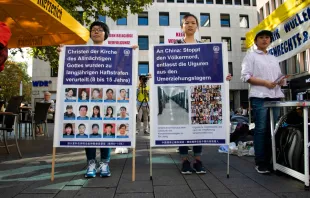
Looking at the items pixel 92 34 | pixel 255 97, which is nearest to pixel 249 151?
pixel 255 97

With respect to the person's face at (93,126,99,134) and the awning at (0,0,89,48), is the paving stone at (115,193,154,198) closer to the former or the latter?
the person's face at (93,126,99,134)

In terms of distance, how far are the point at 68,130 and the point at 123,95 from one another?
84 centimetres

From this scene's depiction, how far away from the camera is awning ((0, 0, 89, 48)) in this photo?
5184 millimetres

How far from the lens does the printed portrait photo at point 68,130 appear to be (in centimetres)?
381

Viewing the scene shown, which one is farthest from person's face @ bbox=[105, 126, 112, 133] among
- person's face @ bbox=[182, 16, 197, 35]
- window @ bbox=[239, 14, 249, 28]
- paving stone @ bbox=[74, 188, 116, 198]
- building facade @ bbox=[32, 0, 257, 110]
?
window @ bbox=[239, 14, 249, 28]

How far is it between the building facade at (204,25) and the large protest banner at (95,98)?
30543 mm

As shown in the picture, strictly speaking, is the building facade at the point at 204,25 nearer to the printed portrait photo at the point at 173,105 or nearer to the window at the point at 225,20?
the window at the point at 225,20

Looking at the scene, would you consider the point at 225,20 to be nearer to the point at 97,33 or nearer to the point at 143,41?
A: the point at 143,41

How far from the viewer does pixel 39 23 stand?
6082 mm

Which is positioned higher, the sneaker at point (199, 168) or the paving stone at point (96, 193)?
the sneaker at point (199, 168)

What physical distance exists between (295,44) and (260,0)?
30070 millimetres

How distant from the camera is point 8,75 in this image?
40219 mm

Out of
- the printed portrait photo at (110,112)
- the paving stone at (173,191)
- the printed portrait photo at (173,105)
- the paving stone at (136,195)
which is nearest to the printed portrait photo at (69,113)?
the printed portrait photo at (110,112)

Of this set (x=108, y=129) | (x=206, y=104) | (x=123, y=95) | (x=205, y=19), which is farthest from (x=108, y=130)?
(x=205, y=19)
